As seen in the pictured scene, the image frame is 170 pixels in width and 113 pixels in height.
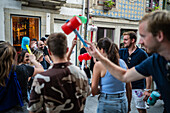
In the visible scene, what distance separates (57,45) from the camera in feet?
5.03

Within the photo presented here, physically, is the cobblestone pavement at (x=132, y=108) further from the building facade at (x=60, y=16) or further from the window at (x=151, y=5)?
the window at (x=151, y=5)

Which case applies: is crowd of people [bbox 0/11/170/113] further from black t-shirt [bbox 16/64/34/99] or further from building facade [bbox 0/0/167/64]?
building facade [bbox 0/0/167/64]

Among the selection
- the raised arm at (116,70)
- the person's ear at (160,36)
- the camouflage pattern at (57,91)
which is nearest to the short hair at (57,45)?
the camouflage pattern at (57,91)

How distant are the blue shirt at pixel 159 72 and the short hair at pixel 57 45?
804 mm

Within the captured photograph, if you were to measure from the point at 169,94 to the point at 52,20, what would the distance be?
7786mm

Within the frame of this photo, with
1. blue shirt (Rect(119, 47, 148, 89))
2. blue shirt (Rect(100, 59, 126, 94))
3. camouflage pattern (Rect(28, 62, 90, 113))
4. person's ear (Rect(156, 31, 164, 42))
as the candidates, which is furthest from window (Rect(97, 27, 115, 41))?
person's ear (Rect(156, 31, 164, 42))

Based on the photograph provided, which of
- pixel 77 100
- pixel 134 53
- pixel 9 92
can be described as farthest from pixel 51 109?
pixel 134 53

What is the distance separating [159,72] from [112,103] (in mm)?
959

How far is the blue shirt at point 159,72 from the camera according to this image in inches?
49.3

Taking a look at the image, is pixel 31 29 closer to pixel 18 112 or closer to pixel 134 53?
pixel 134 53

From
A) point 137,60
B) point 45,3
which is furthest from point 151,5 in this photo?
point 137,60

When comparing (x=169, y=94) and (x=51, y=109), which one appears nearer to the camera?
(x=169, y=94)

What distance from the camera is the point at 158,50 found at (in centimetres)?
122

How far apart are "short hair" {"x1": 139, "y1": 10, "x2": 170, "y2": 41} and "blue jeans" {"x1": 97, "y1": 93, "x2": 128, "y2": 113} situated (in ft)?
3.88
